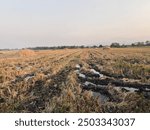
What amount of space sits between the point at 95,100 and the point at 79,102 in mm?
420

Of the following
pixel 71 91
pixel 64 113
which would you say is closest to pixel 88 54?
pixel 71 91

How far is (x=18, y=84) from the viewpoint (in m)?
11.3

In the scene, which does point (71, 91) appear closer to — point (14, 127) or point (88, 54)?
point (14, 127)

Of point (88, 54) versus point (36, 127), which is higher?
point (88, 54)

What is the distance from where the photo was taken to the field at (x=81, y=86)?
9.08m

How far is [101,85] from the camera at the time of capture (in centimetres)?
1112

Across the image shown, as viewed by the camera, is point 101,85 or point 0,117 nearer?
point 0,117

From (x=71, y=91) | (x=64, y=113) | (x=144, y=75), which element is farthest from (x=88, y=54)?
(x=64, y=113)

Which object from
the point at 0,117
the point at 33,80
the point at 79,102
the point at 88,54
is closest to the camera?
the point at 0,117

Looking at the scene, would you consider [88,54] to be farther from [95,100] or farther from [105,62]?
[95,100]

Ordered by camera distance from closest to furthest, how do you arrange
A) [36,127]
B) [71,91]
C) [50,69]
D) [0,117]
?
[36,127] < [0,117] < [71,91] < [50,69]

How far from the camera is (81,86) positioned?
10875mm

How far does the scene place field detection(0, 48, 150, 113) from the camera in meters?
9.08

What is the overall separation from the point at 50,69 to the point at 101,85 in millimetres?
3322
